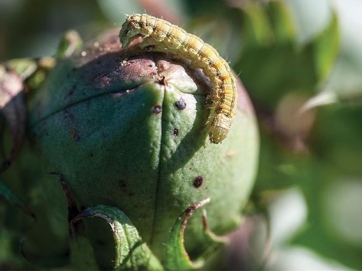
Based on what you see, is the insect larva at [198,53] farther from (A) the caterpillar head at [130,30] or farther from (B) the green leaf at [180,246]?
(B) the green leaf at [180,246]

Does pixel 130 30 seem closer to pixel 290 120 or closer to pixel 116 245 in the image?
pixel 116 245

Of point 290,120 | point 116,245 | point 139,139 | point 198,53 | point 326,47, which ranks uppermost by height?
point 198,53

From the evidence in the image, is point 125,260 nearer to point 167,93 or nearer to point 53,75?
point 167,93

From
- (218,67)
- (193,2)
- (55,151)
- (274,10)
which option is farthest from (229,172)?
(193,2)

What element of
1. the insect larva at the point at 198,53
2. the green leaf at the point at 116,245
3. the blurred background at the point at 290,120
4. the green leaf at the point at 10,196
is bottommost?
the blurred background at the point at 290,120

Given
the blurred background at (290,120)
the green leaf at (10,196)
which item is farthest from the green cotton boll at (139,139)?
the blurred background at (290,120)

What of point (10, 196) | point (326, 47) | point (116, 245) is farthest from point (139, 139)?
point (326, 47)

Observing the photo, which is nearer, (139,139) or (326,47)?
(139,139)
